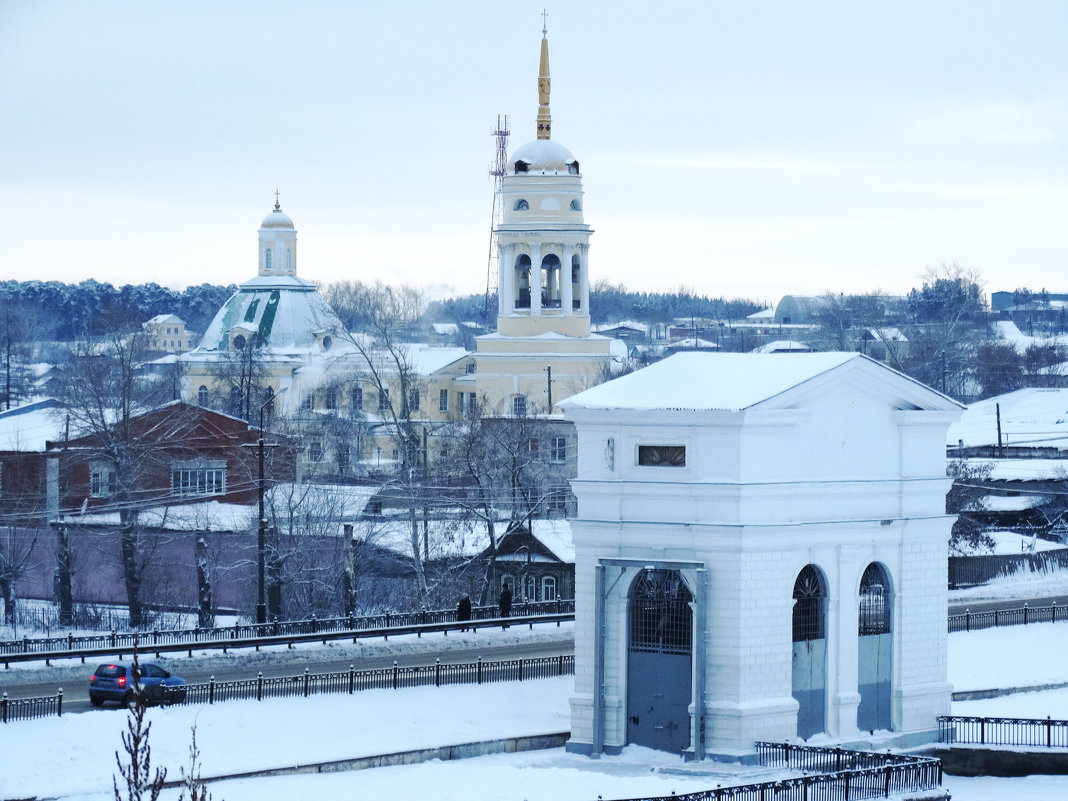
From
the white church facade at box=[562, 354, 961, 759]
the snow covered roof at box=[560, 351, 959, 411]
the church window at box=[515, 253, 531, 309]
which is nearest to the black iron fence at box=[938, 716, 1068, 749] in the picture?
the white church facade at box=[562, 354, 961, 759]

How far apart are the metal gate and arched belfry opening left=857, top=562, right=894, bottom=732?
3225mm

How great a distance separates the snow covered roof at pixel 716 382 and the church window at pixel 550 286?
5161 centimetres

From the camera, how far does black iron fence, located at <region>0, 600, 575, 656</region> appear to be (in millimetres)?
39000

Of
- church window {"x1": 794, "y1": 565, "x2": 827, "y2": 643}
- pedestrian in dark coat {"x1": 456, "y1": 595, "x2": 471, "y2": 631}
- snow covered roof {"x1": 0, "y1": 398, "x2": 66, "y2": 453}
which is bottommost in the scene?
pedestrian in dark coat {"x1": 456, "y1": 595, "x2": 471, "y2": 631}

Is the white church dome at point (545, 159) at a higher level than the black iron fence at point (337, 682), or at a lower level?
higher

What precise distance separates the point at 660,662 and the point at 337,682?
6310 mm

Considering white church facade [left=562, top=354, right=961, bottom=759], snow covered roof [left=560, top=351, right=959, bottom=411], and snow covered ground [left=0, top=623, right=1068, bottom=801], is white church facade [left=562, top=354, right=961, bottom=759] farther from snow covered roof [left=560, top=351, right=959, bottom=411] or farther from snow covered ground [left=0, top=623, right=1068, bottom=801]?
snow covered ground [left=0, top=623, right=1068, bottom=801]

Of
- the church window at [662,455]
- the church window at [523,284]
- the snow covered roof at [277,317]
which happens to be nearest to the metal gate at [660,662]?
the church window at [662,455]

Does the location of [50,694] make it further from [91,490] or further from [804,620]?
[91,490]

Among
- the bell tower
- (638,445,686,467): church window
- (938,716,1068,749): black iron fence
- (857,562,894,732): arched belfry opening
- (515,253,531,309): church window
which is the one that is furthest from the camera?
(515,253,531,309): church window

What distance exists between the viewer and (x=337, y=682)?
34.5 m

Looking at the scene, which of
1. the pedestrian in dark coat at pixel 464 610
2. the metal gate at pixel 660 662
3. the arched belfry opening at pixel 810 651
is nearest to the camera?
the metal gate at pixel 660 662

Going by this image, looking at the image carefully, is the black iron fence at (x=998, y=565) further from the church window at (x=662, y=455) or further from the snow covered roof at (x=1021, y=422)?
the church window at (x=662, y=455)

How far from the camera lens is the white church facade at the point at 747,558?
100ft
